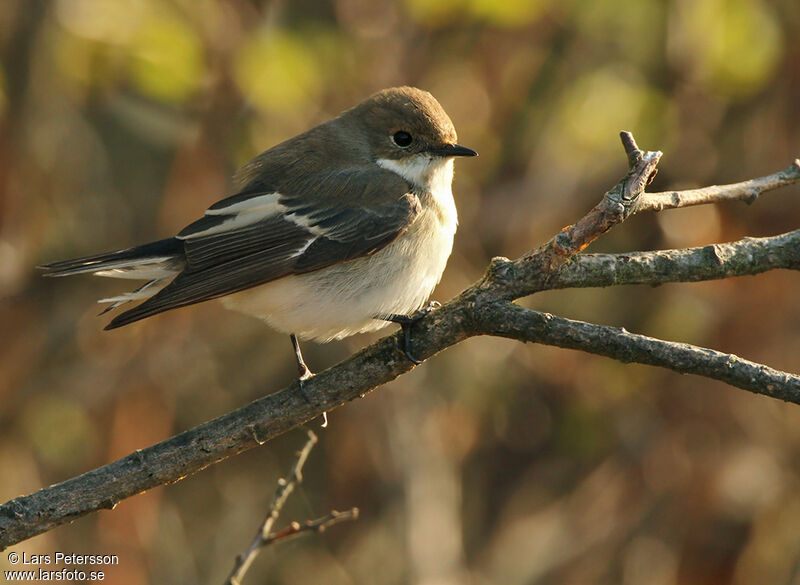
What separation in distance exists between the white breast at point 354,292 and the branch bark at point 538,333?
665 mm

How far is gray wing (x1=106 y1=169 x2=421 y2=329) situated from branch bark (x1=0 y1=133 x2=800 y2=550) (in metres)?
0.75

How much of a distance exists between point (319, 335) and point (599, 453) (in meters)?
2.80

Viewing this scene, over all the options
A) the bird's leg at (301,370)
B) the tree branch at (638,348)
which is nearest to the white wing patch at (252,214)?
the bird's leg at (301,370)

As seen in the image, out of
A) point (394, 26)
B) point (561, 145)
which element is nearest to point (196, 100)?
point (394, 26)

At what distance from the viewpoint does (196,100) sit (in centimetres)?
512

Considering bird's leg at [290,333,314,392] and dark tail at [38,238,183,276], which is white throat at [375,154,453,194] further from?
dark tail at [38,238,183,276]

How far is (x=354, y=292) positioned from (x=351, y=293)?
1cm

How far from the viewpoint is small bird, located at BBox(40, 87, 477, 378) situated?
10.9ft

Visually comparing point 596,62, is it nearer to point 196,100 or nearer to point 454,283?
point 454,283

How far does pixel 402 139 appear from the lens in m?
3.85

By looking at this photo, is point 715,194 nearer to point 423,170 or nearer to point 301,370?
point 423,170

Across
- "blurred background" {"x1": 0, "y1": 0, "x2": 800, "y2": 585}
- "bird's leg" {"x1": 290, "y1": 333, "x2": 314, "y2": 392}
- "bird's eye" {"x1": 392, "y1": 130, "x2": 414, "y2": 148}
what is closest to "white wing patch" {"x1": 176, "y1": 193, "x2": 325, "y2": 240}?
"bird's leg" {"x1": 290, "y1": 333, "x2": 314, "y2": 392}

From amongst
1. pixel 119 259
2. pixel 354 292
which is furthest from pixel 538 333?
pixel 119 259

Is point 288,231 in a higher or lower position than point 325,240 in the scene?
higher
